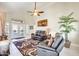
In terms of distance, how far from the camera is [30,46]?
2.33 meters

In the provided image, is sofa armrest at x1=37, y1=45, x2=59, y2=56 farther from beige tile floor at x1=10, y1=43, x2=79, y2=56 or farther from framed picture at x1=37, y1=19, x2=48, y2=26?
framed picture at x1=37, y1=19, x2=48, y2=26

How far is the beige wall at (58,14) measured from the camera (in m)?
2.27

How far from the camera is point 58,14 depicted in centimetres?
231

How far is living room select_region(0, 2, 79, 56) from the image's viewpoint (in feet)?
7.47

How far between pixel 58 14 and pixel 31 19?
17.1 inches

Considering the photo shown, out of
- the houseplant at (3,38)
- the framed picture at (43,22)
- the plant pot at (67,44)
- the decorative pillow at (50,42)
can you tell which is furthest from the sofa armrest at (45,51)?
the houseplant at (3,38)

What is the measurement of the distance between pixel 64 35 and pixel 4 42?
3.10ft

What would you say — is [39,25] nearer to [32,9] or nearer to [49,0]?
[32,9]

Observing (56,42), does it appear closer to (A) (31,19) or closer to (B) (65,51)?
(B) (65,51)

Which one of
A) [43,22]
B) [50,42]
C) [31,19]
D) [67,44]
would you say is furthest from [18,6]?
[67,44]

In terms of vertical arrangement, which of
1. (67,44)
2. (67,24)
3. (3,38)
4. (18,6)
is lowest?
(67,44)

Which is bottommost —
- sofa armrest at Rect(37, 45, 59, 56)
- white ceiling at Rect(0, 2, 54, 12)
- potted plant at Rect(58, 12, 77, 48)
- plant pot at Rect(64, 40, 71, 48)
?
sofa armrest at Rect(37, 45, 59, 56)

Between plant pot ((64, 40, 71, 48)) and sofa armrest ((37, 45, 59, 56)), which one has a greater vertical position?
plant pot ((64, 40, 71, 48))

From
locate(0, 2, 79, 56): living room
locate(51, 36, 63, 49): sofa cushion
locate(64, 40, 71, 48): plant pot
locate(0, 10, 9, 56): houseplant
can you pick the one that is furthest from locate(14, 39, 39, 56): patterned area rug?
locate(64, 40, 71, 48): plant pot
